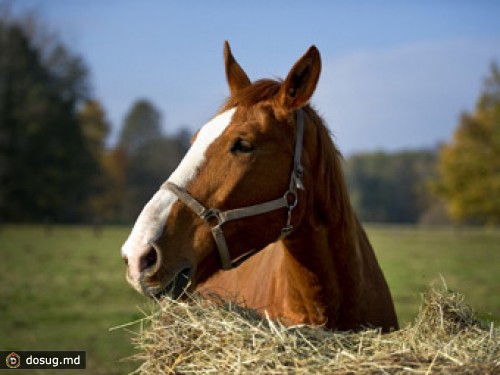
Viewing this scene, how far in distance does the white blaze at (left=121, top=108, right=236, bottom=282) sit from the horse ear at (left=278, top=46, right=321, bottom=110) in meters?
0.33

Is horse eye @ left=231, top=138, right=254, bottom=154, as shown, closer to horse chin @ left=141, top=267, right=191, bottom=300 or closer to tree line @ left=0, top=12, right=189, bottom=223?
horse chin @ left=141, top=267, right=191, bottom=300

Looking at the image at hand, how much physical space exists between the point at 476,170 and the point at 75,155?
3077 cm

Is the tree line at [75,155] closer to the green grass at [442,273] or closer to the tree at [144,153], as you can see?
the tree at [144,153]

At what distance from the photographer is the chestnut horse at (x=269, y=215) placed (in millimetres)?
3076

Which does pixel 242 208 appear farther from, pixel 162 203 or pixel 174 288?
pixel 174 288

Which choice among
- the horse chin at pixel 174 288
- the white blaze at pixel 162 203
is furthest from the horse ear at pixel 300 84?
the horse chin at pixel 174 288

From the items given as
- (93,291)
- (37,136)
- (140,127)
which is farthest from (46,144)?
A: (93,291)

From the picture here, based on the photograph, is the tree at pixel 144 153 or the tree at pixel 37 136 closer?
the tree at pixel 37 136

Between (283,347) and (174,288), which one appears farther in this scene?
(174,288)

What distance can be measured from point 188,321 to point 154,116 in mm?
77160

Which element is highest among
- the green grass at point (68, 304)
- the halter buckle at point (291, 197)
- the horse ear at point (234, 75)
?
the horse ear at point (234, 75)

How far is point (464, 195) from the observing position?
128 ft

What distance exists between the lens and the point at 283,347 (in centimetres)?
269

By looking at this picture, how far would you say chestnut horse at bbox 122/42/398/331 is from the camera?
3.08m
